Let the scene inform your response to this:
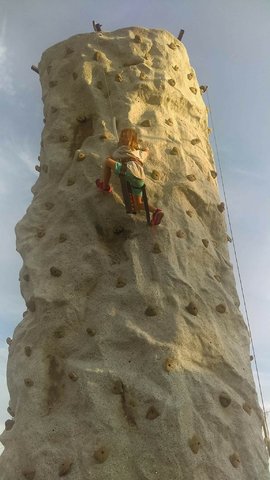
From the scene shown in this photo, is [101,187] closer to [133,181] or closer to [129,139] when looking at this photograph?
[133,181]

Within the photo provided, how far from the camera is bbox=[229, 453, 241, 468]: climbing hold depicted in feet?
14.1

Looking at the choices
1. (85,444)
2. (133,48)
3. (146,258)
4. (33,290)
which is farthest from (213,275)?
(133,48)

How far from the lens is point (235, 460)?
431 cm

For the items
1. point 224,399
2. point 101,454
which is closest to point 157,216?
point 224,399

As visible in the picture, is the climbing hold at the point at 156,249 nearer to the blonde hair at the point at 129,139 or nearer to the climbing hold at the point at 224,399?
the blonde hair at the point at 129,139

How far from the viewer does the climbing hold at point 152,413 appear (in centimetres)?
430

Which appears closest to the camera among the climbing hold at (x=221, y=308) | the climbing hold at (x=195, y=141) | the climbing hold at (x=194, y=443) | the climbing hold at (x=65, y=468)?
the climbing hold at (x=65, y=468)

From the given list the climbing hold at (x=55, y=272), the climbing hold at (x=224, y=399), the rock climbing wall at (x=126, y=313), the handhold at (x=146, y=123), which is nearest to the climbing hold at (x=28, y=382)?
the rock climbing wall at (x=126, y=313)

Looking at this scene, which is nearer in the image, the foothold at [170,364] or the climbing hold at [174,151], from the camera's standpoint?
the foothold at [170,364]

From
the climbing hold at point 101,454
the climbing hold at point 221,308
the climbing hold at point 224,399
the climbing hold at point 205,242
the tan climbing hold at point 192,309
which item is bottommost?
the climbing hold at point 101,454

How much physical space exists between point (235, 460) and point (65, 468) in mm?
1390

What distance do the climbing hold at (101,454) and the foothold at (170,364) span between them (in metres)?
0.83

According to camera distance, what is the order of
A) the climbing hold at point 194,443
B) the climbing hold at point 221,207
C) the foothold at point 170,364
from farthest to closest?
1. the climbing hold at point 221,207
2. the foothold at point 170,364
3. the climbing hold at point 194,443

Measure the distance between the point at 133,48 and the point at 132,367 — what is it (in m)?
4.79
